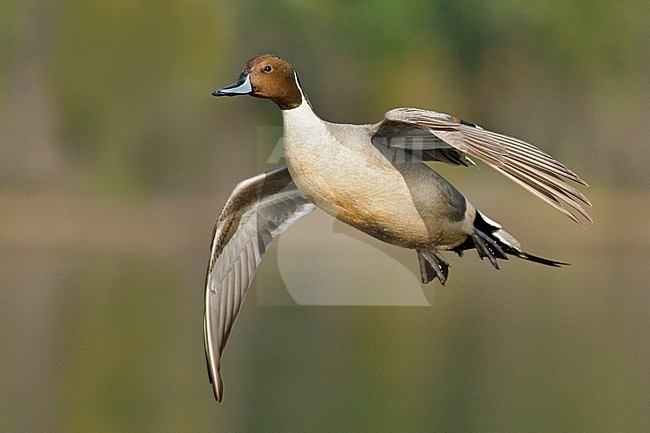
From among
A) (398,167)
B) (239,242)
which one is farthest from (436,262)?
(239,242)

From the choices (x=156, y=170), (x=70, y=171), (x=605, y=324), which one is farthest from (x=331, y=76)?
(x=605, y=324)

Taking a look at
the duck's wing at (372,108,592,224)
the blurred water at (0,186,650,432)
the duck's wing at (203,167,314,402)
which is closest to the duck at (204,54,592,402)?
the duck's wing at (372,108,592,224)

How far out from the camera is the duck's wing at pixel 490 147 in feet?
9.07

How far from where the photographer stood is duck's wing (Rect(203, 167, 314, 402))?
11.7 ft

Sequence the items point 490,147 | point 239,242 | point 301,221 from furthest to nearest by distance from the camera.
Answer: point 301,221
point 239,242
point 490,147

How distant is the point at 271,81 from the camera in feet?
10.3

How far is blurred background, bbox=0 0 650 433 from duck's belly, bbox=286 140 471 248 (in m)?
2.64

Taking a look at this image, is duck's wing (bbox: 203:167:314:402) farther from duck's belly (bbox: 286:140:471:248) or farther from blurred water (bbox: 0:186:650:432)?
blurred water (bbox: 0:186:650:432)

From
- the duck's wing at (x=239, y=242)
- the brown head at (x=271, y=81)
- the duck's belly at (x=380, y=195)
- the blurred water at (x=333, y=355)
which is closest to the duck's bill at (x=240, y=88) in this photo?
the brown head at (x=271, y=81)

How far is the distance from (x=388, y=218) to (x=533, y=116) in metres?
9.23

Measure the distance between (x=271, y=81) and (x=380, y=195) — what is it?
1.24 ft

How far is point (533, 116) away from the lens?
477 inches

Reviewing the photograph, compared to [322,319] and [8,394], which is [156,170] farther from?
[8,394]

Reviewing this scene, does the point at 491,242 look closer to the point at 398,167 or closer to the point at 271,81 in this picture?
the point at 398,167
